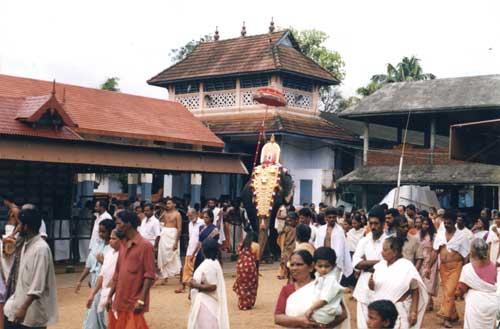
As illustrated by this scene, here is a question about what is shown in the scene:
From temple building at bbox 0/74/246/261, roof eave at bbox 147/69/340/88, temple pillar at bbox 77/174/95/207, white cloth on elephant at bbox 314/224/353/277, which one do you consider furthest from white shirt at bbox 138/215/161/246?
roof eave at bbox 147/69/340/88

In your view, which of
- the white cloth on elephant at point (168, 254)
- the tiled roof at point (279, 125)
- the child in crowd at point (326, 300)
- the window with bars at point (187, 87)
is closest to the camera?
the child in crowd at point (326, 300)

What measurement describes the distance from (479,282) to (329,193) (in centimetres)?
1701

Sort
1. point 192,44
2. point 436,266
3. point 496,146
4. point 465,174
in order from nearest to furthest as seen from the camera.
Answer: point 496,146, point 436,266, point 465,174, point 192,44

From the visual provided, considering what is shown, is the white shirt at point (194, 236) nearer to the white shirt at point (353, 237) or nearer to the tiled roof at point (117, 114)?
the white shirt at point (353, 237)

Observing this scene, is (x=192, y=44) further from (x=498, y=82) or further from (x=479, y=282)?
(x=479, y=282)

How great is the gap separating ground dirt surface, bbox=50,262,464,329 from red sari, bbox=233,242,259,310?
0.15 m

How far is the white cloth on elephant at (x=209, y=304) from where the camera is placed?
7.05 metres

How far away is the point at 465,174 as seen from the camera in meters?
20.3

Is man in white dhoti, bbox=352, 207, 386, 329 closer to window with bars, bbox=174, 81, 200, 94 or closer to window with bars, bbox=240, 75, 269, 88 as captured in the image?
window with bars, bbox=240, 75, 269, 88

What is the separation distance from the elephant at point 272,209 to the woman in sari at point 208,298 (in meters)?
8.86

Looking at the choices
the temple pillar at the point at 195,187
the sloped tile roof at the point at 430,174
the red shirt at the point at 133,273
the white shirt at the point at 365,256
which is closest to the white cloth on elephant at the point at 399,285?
the white shirt at the point at 365,256

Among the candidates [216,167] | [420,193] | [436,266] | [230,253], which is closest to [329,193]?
[420,193]

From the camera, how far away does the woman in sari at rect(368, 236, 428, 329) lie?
6.20 m

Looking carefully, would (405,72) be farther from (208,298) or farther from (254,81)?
(208,298)
